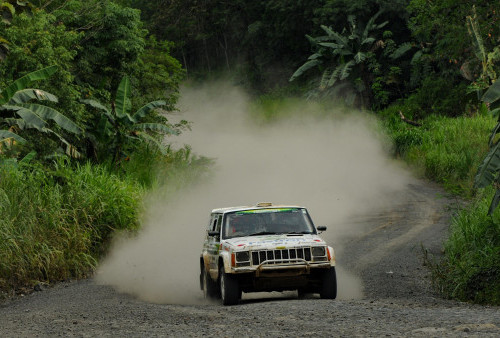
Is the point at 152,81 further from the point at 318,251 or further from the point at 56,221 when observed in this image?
the point at 318,251

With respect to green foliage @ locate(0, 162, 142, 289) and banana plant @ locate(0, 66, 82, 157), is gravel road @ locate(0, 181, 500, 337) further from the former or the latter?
banana plant @ locate(0, 66, 82, 157)

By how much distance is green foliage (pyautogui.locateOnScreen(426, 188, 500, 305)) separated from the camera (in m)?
13.8

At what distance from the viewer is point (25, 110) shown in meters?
25.1

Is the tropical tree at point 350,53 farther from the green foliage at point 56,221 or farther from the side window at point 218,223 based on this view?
the side window at point 218,223

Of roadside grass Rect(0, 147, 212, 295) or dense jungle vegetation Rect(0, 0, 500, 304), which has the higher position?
dense jungle vegetation Rect(0, 0, 500, 304)

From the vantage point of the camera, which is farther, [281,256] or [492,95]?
[492,95]

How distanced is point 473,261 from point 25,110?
15.8m

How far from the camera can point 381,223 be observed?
27.3 meters

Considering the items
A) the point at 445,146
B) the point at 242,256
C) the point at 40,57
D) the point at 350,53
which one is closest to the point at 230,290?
the point at 242,256

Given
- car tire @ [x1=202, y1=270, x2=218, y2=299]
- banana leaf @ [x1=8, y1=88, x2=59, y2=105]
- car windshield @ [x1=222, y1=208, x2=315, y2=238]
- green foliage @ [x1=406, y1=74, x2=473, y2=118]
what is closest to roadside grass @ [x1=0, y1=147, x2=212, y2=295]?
banana leaf @ [x1=8, y1=88, x2=59, y2=105]

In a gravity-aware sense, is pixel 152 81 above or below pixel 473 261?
above

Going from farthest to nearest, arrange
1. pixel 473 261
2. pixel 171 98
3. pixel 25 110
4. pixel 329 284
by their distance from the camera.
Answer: pixel 171 98 < pixel 25 110 < pixel 473 261 < pixel 329 284

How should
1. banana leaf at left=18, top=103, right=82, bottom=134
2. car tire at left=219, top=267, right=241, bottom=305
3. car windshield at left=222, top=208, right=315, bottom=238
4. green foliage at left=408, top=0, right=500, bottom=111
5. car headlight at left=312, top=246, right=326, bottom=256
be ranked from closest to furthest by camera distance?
1. car tire at left=219, top=267, right=241, bottom=305
2. car headlight at left=312, top=246, right=326, bottom=256
3. car windshield at left=222, top=208, right=315, bottom=238
4. banana leaf at left=18, top=103, right=82, bottom=134
5. green foliage at left=408, top=0, right=500, bottom=111

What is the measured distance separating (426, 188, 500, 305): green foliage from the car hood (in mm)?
3103
